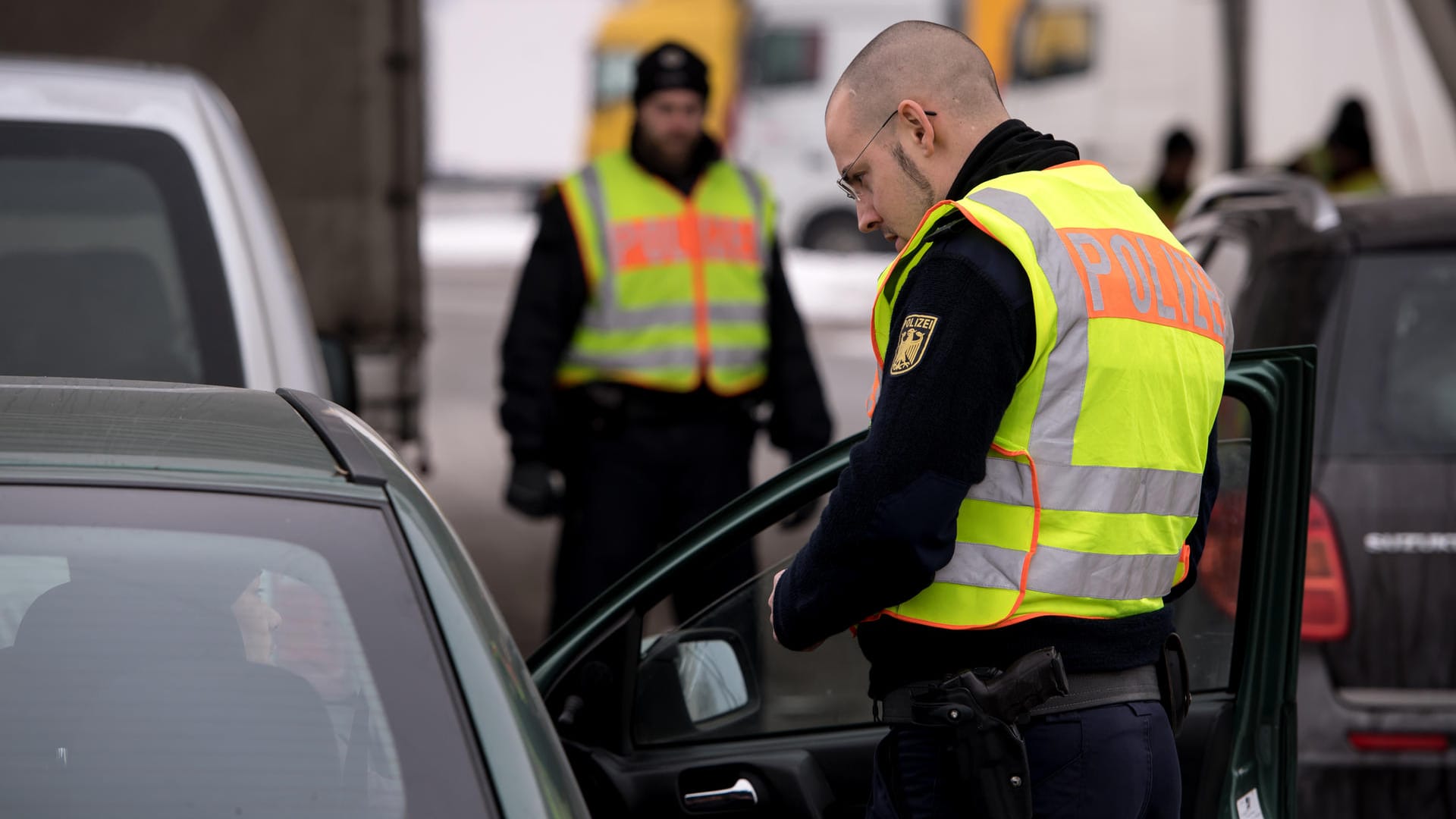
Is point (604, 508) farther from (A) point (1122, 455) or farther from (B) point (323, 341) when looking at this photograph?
(A) point (1122, 455)

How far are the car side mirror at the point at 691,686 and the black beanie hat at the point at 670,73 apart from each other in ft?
7.15

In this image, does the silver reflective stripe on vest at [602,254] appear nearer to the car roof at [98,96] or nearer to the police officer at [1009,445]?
the car roof at [98,96]

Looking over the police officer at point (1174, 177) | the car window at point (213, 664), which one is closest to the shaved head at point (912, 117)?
the car window at point (213, 664)

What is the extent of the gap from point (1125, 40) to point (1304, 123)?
5.00 metres

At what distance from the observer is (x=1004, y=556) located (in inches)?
82.4

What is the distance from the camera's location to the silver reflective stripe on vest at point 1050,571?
2086 millimetres

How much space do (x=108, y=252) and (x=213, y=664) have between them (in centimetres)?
179

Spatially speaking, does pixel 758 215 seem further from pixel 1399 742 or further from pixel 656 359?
pixel 1399 742

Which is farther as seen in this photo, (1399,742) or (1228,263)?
(1228,263)

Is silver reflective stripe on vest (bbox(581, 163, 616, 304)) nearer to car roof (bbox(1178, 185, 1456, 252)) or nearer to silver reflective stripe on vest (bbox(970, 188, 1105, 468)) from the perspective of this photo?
car roof (bbox(1178, 185, 1456, 252))

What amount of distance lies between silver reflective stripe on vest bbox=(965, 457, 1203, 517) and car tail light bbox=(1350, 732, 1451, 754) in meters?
1.49

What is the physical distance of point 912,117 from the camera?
223 centimetres

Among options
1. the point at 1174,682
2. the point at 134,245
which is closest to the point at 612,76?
the point at 134,245

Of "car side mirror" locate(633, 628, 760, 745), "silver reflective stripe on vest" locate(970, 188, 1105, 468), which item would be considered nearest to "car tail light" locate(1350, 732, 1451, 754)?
"car side mirror" locate(633, 628, 760, 745)
